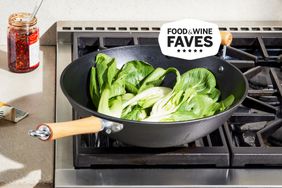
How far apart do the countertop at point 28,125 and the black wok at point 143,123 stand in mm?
126

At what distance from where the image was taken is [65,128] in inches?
41.9

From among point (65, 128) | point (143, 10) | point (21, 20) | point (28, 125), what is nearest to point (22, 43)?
point (21, 20)

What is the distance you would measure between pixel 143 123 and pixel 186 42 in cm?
29

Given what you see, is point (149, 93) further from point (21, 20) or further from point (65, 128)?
point (21, 20)

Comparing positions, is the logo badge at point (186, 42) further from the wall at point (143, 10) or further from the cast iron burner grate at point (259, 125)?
the wall at point (143, 10)

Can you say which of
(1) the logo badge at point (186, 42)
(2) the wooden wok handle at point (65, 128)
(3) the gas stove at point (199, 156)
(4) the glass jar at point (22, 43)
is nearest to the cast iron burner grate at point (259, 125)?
(3) the gas stove at point (199, 156)

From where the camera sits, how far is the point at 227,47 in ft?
5.00

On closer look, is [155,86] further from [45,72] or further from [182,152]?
[45,72]

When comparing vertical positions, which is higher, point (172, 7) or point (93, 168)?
point (172, 7)

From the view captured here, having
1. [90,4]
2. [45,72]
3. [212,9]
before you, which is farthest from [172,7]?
[45,72]

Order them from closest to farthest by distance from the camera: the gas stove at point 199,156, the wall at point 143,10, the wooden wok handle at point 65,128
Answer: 1. the wooden wok handle at point 65,128
2. the gas stove at point 199,156
3. the wall at point 143,10

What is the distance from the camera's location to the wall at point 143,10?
1621 millimetres

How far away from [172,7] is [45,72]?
373 mm

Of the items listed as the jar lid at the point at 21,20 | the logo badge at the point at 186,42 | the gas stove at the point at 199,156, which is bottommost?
the gas stove at the point at 199,156
